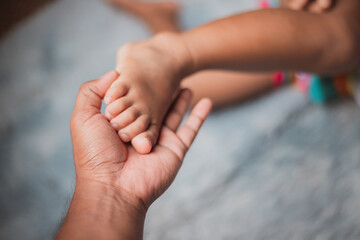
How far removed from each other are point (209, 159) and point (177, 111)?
0.22m

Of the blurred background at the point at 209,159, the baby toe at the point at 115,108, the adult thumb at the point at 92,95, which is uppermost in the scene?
the adult thumb at the point at 92,95

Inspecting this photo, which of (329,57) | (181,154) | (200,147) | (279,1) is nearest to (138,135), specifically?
(181,154)

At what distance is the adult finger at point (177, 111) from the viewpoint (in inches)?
22.1

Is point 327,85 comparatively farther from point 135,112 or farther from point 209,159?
point 135,112

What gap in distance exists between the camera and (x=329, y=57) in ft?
2.05

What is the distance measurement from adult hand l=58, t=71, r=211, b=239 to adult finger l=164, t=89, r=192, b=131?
63mm

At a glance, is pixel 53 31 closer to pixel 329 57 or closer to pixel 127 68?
pixel 127 68

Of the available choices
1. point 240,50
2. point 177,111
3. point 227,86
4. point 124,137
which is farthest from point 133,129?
point 227,86

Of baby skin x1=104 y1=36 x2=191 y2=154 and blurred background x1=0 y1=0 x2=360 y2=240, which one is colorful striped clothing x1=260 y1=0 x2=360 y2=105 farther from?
baby skin x1=104 y1=36 x2=191 y2=154

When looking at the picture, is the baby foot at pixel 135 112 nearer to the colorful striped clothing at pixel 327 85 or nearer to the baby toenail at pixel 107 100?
the baby toenail at pixel 107 100

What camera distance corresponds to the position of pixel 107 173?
16.8 inches

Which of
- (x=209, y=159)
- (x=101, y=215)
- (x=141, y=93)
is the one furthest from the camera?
(x=209, y=159)

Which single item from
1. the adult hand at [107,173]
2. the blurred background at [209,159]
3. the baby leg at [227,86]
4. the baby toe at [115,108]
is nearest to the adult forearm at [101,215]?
the adult hand at [107,173]

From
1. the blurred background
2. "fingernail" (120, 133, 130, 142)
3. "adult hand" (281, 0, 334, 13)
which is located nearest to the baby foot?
"fingernail" (120, 133, 130, 142)
